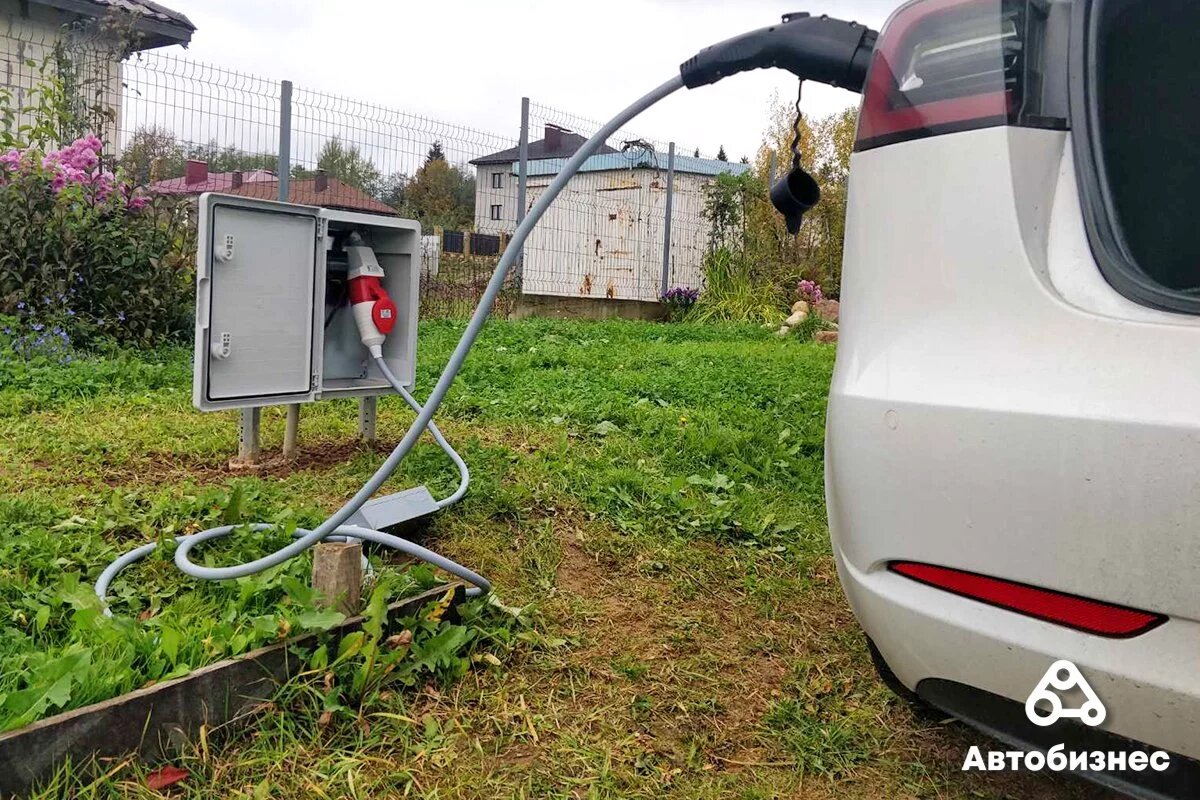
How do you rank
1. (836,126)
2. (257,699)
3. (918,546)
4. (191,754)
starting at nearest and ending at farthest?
(918,546) → (191,754) → (257,699) → (836,126)

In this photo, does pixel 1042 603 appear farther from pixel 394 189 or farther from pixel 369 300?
pixel 394 189

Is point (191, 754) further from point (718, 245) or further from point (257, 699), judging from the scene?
point (718, 245)

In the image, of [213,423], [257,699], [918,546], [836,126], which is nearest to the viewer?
[918,546]

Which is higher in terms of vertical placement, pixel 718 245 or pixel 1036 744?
pixel 718 245

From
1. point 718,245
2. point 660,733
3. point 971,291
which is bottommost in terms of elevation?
point 660,733

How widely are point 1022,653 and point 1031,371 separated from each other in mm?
390

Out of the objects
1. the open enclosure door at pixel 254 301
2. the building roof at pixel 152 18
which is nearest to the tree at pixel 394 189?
the building roof at pixel 152 18

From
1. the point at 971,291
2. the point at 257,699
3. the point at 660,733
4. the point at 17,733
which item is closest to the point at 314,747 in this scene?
the point at 257,699

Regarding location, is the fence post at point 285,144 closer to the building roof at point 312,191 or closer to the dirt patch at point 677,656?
the building roof at point 312,191

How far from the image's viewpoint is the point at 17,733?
50.3 inches

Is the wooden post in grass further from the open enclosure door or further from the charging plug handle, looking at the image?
the charging plug handle

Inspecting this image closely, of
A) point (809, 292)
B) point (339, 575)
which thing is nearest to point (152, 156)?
point (339, 575)

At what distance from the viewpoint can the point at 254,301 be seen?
281 centimetres

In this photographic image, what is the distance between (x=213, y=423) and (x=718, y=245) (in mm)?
9500
